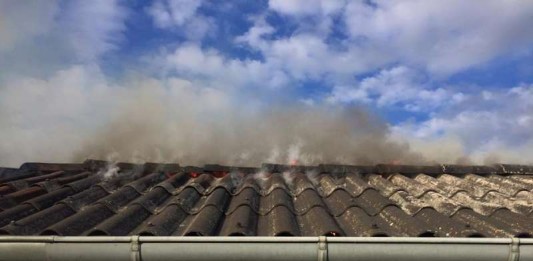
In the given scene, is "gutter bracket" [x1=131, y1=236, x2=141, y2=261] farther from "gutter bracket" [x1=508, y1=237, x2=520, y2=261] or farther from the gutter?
"gutter bracket" [x1=508, y1=237, x2=520, y2=261]

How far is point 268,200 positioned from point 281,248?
1775mm

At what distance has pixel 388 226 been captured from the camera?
3.58 metres

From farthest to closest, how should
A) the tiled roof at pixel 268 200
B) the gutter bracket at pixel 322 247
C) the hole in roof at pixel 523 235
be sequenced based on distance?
the tiled roof at pixel 268 200
the hole in roof at pixel 523 235
the gutter bracket at pixel 322 247

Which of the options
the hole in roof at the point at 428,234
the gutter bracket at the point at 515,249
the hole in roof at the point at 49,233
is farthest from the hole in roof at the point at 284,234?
the hole in roof at the point at 49,233

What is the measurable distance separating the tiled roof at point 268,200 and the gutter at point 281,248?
332 mm

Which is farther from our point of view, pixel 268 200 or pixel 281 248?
pixel 268 200

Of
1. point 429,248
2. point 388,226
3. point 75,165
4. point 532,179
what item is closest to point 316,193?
point 388,226

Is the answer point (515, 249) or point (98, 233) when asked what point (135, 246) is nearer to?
point (98, 233)

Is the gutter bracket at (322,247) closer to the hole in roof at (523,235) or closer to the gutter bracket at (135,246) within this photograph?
the gutter bracket at (135,246)

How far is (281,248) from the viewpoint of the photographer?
278 cm

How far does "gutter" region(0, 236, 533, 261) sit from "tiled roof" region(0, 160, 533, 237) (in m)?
0.33

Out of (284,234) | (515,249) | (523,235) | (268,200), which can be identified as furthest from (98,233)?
(523,235)

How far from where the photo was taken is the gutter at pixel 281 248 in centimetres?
278

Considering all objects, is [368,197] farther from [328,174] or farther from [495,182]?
[495,182]
